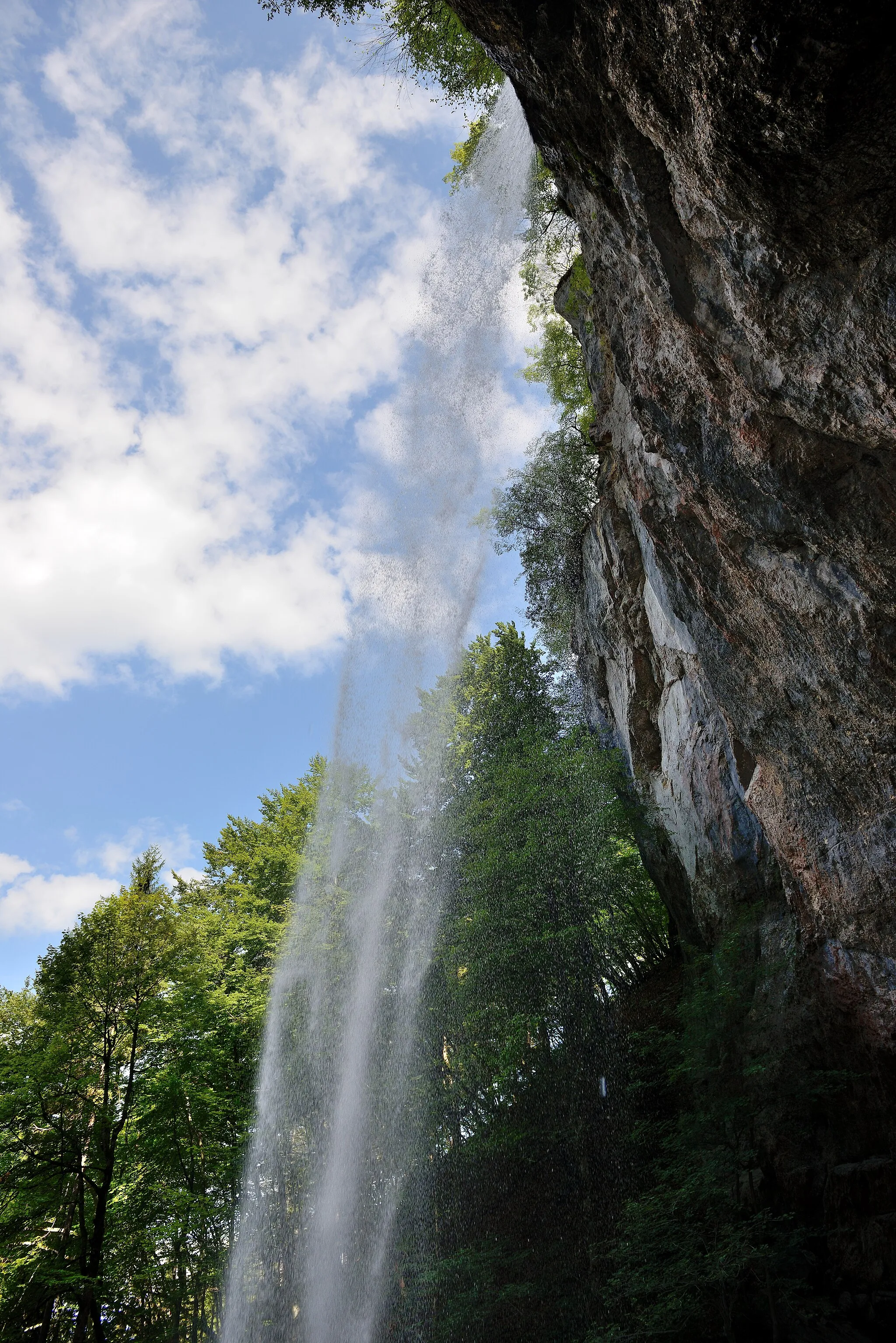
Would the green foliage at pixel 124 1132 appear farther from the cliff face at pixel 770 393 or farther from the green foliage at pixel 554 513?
the green foliage at pixel 554 513

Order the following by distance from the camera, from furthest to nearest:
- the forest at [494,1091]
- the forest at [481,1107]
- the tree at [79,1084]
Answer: the tree at [79,1084] → the forest at [481,1107] → the forest at [494,1091]

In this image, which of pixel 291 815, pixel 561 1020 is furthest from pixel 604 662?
Answer: pixel 291 815

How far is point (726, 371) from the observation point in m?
5.81

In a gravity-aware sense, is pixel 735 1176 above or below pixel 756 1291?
above

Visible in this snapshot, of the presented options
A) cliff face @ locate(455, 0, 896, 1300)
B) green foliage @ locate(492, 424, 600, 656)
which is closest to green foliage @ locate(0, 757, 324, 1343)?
cliff face @ locate(455, 0, 896, 1300)

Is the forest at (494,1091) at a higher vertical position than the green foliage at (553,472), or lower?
lower

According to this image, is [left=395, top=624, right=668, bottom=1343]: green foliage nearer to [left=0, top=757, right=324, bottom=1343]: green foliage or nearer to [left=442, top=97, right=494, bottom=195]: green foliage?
[left=0, top=757, right=324, bottom=1343]: green foliage

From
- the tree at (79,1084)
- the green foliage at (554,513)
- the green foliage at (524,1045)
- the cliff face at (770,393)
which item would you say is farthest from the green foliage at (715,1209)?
the green foliage at (554,513)

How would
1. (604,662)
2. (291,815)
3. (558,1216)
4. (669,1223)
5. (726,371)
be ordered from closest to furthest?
(726,371), (669,1223), (558,1216), (604,662), (291,815)

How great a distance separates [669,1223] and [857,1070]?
2846 mm

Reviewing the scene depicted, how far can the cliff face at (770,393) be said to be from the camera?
13.0 feet

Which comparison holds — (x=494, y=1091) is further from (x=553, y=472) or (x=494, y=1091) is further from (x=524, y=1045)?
(x=553, y=472)

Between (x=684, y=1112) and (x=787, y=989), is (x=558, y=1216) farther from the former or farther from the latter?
(x=787, y=989)

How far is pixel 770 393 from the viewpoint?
17.6ft
